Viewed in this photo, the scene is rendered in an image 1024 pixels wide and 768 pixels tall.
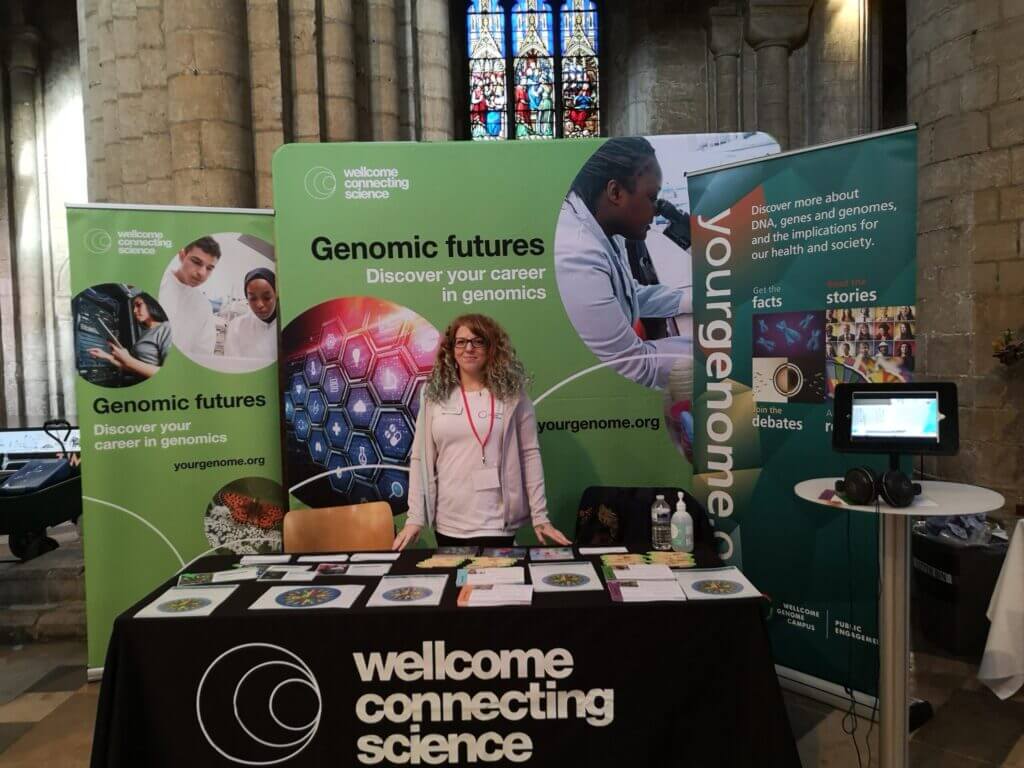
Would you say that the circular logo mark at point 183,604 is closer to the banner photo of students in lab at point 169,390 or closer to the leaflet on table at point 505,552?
the leaflet on table at point 505,552

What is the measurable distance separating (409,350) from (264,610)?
1679 mm

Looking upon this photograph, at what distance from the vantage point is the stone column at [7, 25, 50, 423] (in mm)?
10117

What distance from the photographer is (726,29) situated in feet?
28.4

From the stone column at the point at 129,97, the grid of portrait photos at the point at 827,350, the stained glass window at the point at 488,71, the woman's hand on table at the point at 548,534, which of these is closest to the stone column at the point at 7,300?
the stained glass window at the point at 488,71

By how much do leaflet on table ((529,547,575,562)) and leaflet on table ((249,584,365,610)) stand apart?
61cm

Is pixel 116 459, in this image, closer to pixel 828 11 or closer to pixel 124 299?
pixel 124 299

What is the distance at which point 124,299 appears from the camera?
3.47 metres

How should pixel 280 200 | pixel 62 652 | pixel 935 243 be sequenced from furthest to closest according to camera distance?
pixel 935 243, pixel 62 652, pixel 280 200

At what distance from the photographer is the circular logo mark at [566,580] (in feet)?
7.35

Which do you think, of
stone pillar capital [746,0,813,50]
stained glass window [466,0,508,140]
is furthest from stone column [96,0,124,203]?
stained glass window [466,0,508,140]

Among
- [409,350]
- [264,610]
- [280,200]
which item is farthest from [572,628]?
[280,200]

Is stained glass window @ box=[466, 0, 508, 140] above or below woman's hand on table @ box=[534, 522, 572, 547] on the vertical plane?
above

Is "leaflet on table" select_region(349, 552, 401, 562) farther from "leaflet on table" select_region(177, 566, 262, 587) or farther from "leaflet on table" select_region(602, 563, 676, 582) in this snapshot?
"leaflet on table" select_region(602, 563, 676, 582)

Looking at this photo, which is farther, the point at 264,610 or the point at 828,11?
the point at 828,11
